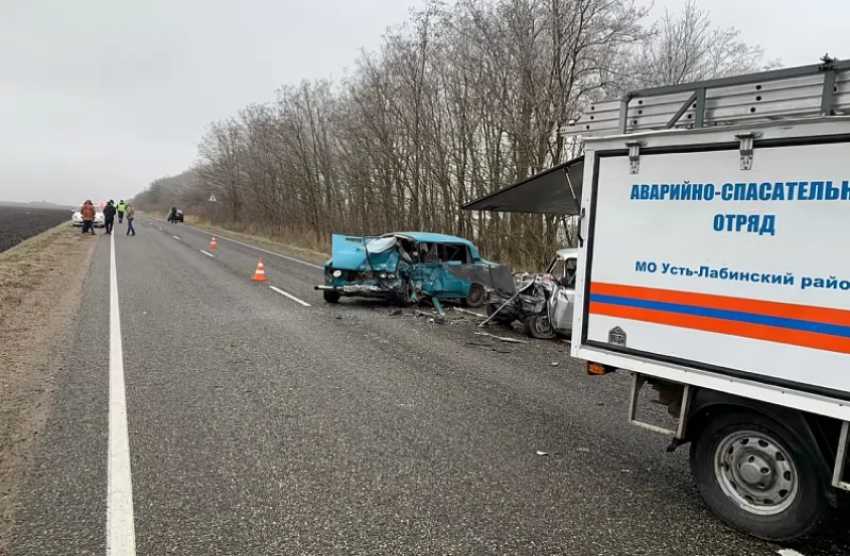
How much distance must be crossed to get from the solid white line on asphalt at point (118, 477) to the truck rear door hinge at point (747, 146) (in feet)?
13.7

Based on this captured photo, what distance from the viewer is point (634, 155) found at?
409 cm

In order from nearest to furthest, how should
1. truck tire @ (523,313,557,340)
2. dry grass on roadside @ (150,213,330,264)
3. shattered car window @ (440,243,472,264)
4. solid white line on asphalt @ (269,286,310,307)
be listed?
truck tire @ (523,313,557,340) < solid white line on asphalt @ (269,286,310,307) < shattered car window @ (440,243,472,264) < dry grass on roadside @ (150,213,330,264)

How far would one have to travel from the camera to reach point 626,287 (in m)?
4.17

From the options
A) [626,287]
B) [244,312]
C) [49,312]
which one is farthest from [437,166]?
[626,287]

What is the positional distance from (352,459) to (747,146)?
3454 millimetres

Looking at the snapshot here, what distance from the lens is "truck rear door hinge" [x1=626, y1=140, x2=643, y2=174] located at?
13.3ft

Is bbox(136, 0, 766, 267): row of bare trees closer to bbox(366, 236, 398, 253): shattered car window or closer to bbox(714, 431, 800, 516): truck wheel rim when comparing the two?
bbox(366, 236, 398, 253): shattered car window

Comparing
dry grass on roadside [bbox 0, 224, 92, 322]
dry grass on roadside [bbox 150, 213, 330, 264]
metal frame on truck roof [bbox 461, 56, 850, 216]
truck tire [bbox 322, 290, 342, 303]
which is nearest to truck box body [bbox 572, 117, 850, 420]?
metal frame on truck roof [bbox 461, 56, 850, 216]

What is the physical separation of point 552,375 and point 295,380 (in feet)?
10.3

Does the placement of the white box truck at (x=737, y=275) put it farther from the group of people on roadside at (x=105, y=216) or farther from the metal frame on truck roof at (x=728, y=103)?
the group of people on roadside at (x=105, y=216)

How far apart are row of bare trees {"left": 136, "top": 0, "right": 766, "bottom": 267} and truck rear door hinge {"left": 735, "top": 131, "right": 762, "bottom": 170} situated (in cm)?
1201

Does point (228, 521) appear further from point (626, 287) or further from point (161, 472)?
point (626, 287)

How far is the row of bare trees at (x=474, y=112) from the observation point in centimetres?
1858

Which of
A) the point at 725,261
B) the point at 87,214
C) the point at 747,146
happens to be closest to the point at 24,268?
the point at 725,261
